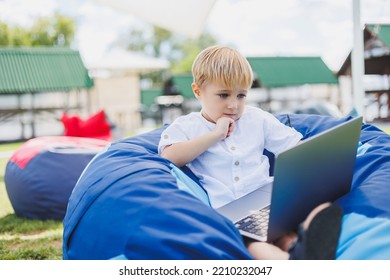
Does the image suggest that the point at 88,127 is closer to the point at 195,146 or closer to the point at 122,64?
the point at 195,146

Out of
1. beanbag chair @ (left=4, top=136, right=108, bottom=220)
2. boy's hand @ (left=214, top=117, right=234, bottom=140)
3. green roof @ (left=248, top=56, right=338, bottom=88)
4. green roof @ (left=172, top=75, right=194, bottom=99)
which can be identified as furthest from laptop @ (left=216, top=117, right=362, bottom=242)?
green roof @ (left=172, top=75, right=194, bottom=99)

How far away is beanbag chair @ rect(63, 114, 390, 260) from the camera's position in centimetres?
94

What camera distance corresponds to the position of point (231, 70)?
135 cm

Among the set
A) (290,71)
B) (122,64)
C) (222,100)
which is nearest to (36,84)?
(122,64)

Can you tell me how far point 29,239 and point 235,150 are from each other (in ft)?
4.02

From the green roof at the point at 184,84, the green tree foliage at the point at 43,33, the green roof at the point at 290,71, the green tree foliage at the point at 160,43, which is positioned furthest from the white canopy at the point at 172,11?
the green tree foliage at the point at 160,43

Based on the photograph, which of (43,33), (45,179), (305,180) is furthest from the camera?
(43,33)

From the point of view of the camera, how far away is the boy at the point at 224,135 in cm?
Answer: 135

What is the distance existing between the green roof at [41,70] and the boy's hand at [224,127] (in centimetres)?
878

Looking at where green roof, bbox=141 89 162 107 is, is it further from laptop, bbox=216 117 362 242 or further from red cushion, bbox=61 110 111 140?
laptop, bbox=216 117 362 242

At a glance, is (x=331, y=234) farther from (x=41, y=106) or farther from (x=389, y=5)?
(x=41, y=106)

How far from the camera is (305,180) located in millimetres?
956

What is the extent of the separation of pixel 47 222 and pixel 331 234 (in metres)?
1.90

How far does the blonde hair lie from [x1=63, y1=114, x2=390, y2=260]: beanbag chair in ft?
0.94
